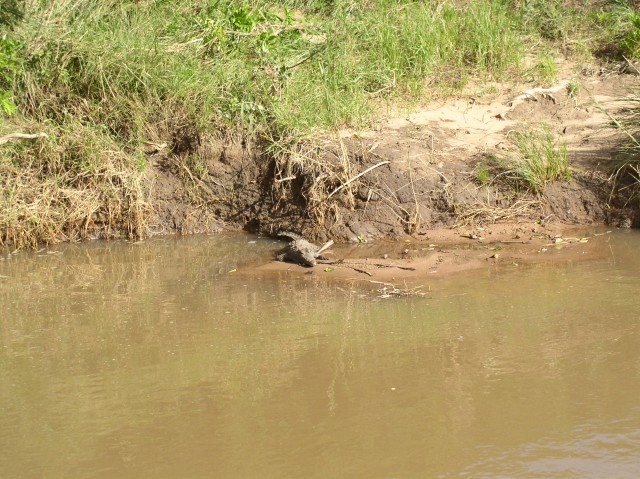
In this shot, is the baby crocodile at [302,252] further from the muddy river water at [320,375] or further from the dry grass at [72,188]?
the dry grass at [72,188]

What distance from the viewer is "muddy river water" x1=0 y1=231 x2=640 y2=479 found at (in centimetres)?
338

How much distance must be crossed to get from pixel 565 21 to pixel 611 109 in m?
1.59

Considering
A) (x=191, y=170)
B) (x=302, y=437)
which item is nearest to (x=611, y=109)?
(x=191, y=170)

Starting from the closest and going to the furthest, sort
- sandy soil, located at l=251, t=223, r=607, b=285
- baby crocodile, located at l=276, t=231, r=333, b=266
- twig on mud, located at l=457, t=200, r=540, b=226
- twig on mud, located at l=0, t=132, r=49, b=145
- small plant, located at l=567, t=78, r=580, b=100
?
sandy soil, located at l=251, t=223, r=607, b=285 → baby crocodile, located at l=276, t=231, r=333, b=266 → twig on mud, located at l=0, t=132, r=49, b=145 → twig on mud, located at l=457, t=200, r=540, b=226 → small plant, located at l=567, t=78, r=580, b=100

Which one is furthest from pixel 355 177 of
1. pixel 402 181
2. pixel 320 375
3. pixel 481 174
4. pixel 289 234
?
pixel 320 375

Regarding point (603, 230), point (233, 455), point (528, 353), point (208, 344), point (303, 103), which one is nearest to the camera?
point (233, 455)

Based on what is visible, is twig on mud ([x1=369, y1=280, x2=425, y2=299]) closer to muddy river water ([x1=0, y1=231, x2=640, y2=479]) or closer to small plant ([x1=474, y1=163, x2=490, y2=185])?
muddy river water ([x1=0, y1=231, x2=640, y2=479])

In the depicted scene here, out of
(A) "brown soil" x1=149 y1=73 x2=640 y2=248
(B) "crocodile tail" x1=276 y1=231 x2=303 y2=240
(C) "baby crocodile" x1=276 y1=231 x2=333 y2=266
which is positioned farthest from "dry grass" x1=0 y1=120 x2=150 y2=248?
(C) "baby crocodile" x1=276 y1=231 x2=333 y2=266

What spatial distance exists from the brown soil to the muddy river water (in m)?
0.93

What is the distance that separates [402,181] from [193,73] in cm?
202

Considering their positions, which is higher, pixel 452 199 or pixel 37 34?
pixel 37 34

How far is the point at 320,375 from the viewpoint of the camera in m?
4.13

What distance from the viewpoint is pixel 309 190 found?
684 centimetres

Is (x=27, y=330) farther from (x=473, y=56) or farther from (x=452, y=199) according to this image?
(x=473, y=56)
